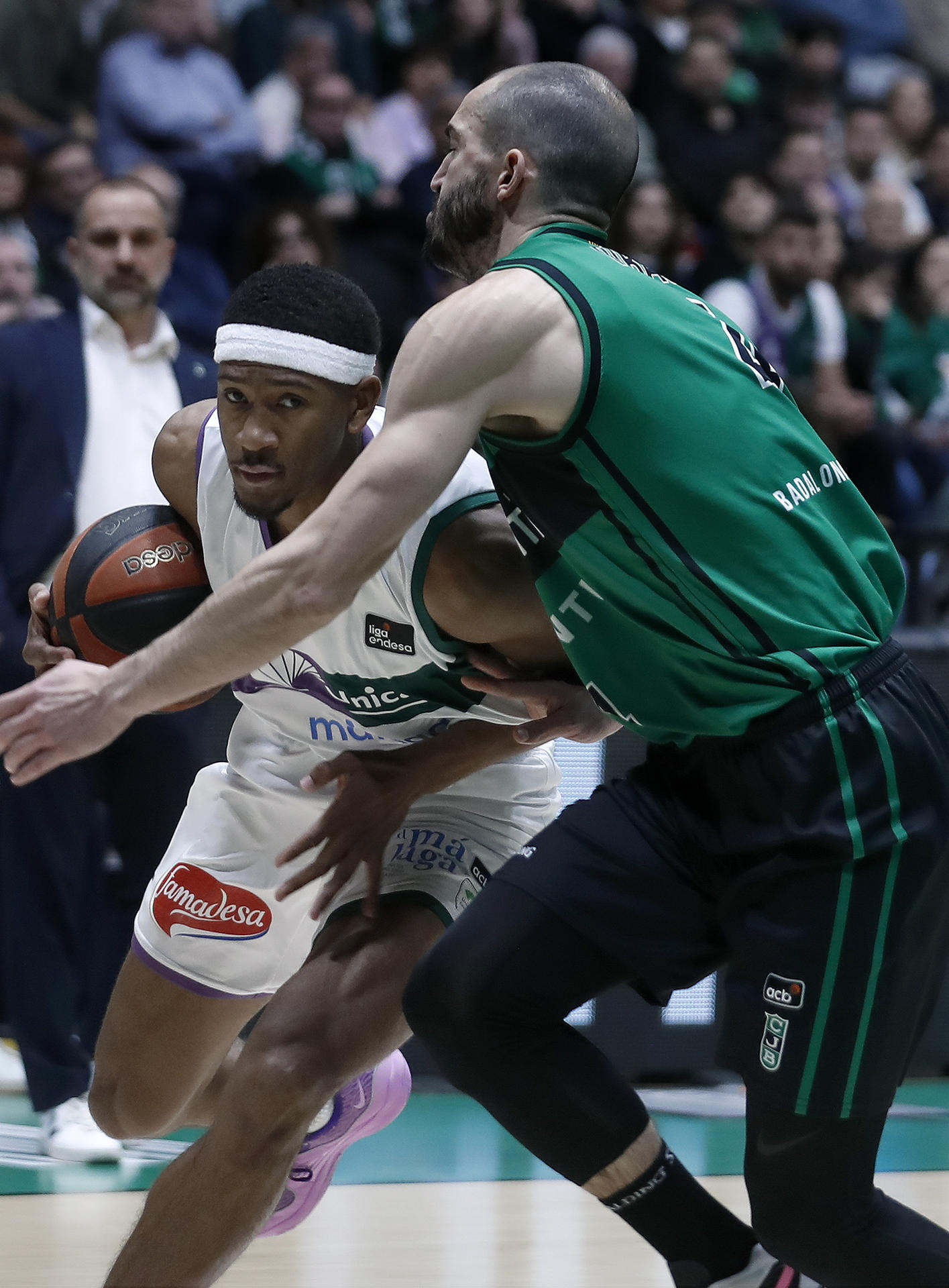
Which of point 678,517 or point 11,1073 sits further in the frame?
point 11,1073

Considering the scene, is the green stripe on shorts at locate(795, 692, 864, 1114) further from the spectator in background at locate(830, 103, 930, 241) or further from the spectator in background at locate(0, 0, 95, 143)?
the spectator in background at locate(830, 103, 930, 241)

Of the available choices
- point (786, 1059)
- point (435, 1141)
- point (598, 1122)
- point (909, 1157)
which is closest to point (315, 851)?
point (598, 1122)

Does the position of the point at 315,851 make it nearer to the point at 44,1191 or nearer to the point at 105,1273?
the point at 105,1273

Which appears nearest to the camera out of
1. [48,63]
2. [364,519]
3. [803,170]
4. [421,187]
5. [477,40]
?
[364,519]

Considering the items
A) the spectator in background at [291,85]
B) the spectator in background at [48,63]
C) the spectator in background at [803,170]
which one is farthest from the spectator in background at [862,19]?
the spectator in background at [48,63]

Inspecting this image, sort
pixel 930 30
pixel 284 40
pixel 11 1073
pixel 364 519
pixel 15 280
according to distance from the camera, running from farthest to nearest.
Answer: pixel 930 30, pixel 284 40, pixel 15 280, pixel 11 1073, pixel 364 519

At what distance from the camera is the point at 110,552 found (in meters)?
3.03

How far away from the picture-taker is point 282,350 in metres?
2.70

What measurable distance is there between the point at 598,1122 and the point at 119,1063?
3.35ft

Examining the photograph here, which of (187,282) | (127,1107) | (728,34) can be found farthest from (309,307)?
(728,34)

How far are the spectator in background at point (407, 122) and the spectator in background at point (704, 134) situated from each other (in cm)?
123

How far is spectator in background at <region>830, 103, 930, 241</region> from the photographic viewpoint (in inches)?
356

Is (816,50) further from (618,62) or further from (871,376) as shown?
(871,376)

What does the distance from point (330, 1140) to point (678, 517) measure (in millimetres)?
1573
